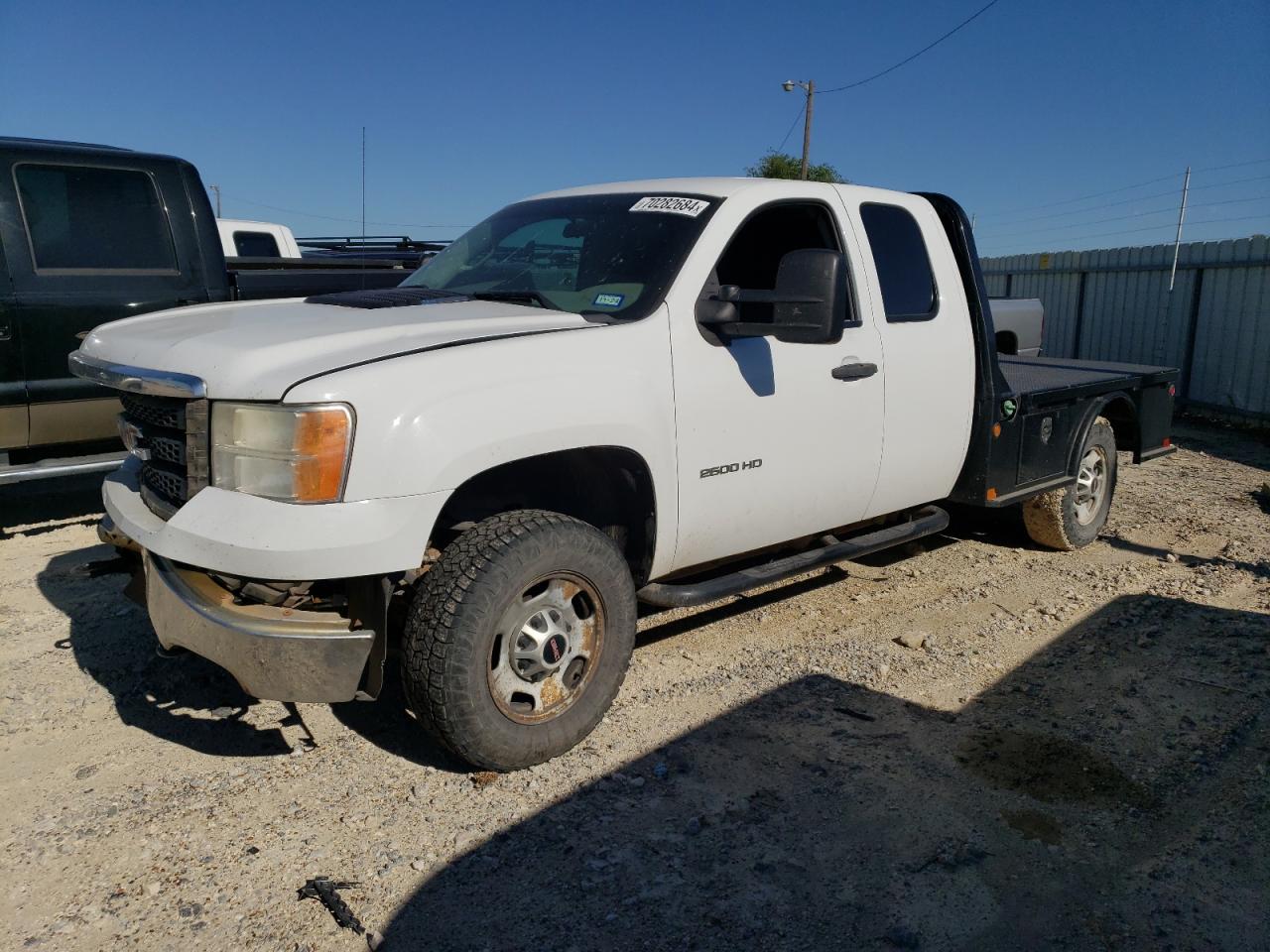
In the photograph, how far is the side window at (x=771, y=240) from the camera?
4359 millimetres

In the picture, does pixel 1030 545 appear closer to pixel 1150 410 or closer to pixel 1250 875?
pixel 1150 410

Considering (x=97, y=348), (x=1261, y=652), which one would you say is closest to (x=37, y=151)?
(x=97, y=348)

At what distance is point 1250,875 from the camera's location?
2.95 m

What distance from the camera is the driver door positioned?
3777 mm

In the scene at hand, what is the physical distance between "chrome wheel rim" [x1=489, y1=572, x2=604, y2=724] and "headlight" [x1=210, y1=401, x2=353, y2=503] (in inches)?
29.2

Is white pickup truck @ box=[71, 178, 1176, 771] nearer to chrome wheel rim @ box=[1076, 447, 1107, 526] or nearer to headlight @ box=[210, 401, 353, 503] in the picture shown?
headlight @ box=[210, 401, 353, 503]

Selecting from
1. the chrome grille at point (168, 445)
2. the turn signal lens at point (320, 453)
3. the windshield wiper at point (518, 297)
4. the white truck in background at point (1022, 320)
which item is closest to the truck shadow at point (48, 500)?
the chrome grille at point (168, 445)

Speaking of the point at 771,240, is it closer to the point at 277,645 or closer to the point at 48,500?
the point at 277,645

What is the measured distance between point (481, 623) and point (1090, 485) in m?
4.72

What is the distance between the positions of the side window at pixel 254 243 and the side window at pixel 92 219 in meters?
5.45

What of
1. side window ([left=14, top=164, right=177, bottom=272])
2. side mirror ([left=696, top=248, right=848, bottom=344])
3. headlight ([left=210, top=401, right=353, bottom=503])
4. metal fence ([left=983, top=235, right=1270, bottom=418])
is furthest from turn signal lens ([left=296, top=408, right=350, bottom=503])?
metal fence ([left=983, top=235, right=1270, bottom=418])

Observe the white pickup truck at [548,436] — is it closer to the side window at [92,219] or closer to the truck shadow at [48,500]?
the side window at [92,219]

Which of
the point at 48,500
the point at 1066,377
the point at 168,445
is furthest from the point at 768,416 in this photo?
the point at 48,500

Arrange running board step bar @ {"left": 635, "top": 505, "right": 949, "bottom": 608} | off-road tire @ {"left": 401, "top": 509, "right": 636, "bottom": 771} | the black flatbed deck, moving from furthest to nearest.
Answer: the black flatbed deck, running board step bar @ {"left": 635, "top": 505, "right": 949, "bottom": 608}, off-road tire @ {"left": 401, "top": 509, "right": 636, "bottom": 771}
